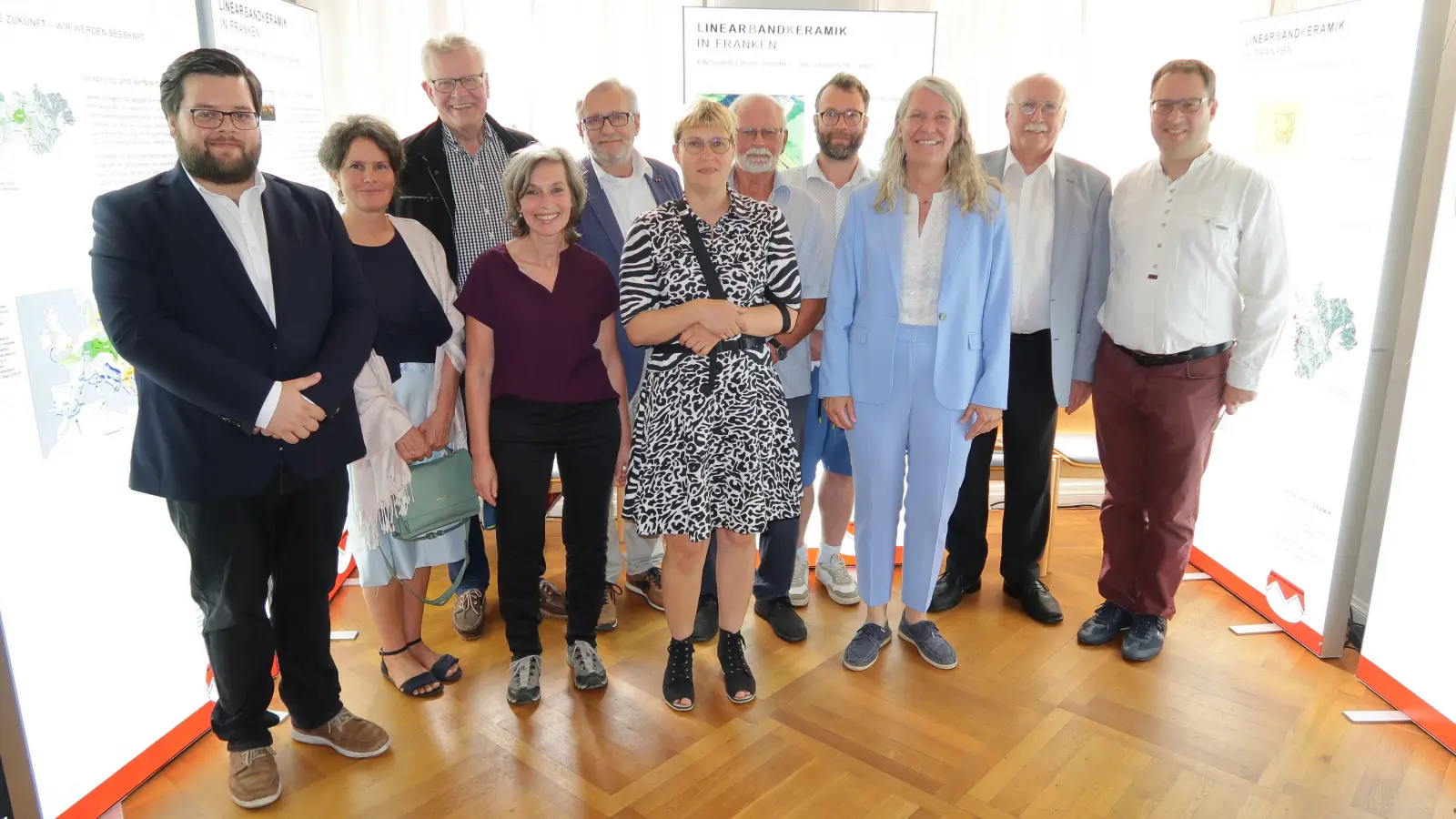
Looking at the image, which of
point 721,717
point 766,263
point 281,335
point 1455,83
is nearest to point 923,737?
point 721,717

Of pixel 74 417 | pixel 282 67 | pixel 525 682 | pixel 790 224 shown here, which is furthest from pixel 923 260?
pixel 282 67

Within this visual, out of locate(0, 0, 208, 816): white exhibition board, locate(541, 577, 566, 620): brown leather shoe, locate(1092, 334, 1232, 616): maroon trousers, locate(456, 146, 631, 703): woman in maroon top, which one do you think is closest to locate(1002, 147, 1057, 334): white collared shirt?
locate(1092, 334, 1232, 616): maroon trousers

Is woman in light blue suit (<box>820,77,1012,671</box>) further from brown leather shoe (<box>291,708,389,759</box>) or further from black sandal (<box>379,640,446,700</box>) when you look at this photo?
brown leather shoe (<box>291,708,389,759</box>)

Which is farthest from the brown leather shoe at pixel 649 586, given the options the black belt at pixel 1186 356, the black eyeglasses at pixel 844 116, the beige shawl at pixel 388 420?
the black belt at pixel 1186 356

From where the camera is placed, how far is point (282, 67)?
3537 mm

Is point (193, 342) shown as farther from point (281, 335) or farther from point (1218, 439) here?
point (1218, 439)

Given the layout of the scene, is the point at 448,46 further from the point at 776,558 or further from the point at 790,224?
the point at 776,558

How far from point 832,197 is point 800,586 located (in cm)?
150

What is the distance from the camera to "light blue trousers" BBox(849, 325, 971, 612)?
9.32ft

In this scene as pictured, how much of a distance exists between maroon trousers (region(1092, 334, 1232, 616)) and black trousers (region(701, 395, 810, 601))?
3.56 ft

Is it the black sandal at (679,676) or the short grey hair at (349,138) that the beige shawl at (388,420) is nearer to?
the short grey hair at (349,138)

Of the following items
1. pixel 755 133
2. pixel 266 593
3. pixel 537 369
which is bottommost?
pixel 266 593

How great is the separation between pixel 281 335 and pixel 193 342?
217 millimetres

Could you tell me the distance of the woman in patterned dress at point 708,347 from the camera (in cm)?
251
